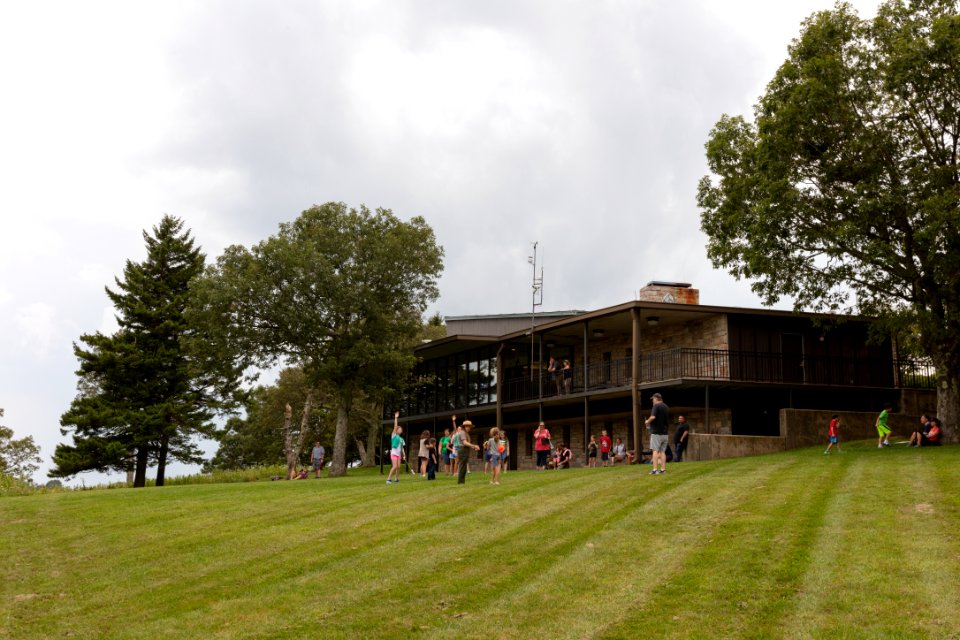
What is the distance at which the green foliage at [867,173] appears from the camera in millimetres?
23156

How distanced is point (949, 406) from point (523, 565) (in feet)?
64.3

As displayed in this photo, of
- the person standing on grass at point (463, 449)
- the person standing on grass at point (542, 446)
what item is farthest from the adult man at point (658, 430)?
the person standing on grass at point (542, 446)

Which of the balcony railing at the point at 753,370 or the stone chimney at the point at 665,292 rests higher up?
the stone chimney at the point at 665,292

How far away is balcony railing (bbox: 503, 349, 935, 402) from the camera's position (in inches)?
1208

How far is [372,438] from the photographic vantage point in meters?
55.9

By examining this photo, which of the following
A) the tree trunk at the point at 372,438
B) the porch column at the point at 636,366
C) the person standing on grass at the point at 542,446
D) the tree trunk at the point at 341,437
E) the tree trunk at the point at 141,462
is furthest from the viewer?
the tree trunk at the point at 372,438

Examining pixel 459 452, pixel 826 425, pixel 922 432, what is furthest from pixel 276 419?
pixel 922 432

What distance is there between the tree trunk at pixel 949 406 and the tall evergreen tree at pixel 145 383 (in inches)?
1119

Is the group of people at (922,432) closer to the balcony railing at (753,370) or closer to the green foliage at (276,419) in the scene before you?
the balcony railing at (753,370)

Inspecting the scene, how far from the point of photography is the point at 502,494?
54.6 feet

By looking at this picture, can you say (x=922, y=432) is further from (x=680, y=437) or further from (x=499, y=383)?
(x=499, y=383)

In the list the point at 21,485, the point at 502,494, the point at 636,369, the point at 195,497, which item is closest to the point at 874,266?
the point at 636,369

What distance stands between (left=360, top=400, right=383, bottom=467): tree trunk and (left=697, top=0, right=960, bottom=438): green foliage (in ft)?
97.9

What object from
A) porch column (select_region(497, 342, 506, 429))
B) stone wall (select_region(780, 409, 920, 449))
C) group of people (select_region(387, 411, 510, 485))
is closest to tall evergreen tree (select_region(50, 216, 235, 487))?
porch column (select_region(497, 342, 506, 429))
